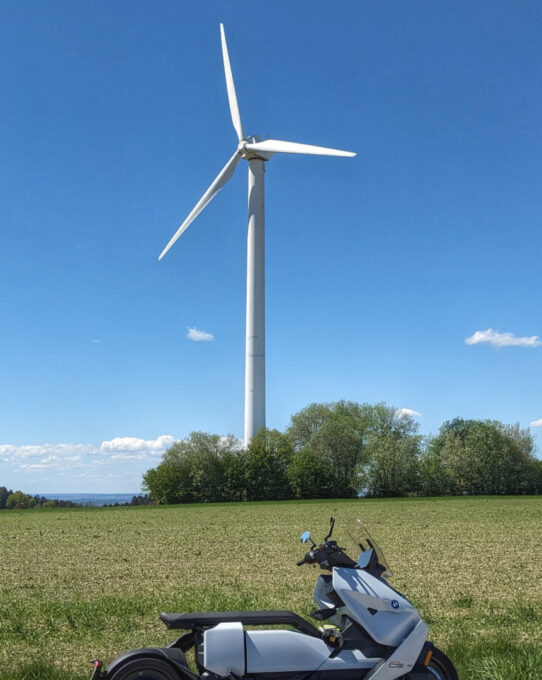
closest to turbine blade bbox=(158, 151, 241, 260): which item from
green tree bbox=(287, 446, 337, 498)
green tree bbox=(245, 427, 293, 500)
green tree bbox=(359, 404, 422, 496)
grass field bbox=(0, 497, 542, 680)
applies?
green tree bbox=(245, 427, 293, 500)

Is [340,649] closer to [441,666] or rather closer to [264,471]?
[441,666]

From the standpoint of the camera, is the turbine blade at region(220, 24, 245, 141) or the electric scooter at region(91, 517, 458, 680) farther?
the turbine blade at region(220, 24, 245, 141)

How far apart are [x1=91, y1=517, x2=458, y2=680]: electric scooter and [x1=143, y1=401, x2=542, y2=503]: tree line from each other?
65173 millimetres

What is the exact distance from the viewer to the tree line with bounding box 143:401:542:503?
232ft

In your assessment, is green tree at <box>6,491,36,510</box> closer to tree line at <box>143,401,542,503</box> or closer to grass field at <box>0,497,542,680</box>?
tree line at <box>143,401,542,503</box>

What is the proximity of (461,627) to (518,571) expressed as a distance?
6191mm

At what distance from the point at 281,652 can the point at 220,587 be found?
689 cm

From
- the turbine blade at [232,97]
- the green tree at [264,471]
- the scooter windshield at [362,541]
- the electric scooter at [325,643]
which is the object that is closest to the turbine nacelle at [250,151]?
the turbine blade at [232,97]

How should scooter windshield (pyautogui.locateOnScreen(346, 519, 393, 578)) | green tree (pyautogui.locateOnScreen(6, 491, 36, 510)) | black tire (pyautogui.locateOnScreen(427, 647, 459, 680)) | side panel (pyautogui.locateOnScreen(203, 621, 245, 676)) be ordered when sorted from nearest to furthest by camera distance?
side panel (pyautogui.locateOnScreen(203, 621, 245, 676))
black tire (pyautogui.locateOnScreen(427, 647, 459, 680))
scooter windshield (pyautogui.locateOnScreen(346, 519, 393, 578))
green tree (pyautogui.locateOnScreen(6, 491, 36, 510))

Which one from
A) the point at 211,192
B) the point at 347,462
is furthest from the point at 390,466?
the point at 211,192

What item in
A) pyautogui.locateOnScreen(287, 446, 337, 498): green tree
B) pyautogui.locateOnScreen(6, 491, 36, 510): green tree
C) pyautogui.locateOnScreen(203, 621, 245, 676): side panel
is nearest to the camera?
pyautogui.locateOnScreen(203, 621, 245, 676): side panel

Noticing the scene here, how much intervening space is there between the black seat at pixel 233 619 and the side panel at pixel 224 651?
20cm

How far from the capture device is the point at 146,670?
512 centimetres

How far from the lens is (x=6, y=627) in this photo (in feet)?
28.7
